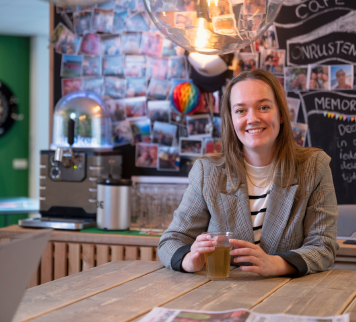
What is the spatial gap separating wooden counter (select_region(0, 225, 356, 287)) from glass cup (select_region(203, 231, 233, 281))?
1106 mm

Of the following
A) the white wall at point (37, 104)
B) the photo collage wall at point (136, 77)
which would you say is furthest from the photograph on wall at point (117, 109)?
the white wall at point (37, 104)

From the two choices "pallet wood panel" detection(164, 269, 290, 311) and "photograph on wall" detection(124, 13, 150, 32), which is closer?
"pallet wood panel" detection(164, 269, 290, 311)

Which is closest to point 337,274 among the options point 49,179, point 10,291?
point 10,291

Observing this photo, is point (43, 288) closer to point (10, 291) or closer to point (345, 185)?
point (10, 291)

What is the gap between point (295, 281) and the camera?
4.71 ft

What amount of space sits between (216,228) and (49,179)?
59.1 inches

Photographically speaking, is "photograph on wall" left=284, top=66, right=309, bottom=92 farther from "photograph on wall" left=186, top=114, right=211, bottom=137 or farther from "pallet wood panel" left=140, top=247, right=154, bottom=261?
"pallet wood panel" left=140, top=247, right=154, bottom=261

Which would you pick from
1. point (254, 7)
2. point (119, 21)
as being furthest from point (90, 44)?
point (254, 7)

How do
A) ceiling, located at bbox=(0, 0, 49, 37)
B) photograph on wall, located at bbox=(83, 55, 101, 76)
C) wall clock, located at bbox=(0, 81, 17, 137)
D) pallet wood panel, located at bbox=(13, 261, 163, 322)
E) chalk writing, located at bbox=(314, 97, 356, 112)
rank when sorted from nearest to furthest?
pallet wood panel, located at bbox=(13, 261, 163, 322) < chalk writing, located at bbox=(314, 97, 356, 112) < photograph on wall, located at bbox=(83, 55, 101, 76) < ceiling, located at bbox=(0, 0, 49, 37) < wall clock, located at bbox=(0, 81, 17, 137)

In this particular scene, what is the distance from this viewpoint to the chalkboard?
2.82 m

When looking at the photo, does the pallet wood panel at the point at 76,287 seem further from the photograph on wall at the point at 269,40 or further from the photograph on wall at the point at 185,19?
the photograph on wall at the point at 269,40

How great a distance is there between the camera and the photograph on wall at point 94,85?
3242 millimetres

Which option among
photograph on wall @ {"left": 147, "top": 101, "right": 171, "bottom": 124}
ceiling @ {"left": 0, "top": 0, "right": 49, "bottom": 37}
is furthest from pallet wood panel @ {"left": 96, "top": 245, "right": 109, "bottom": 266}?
ceiling @ {"left": 0, "top": 0, "right": 49, "bottom": 37}

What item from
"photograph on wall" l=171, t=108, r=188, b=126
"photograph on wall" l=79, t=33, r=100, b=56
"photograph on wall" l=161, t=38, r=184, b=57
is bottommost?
"photograph on wall" l=171, t=108, r=188, b=126
